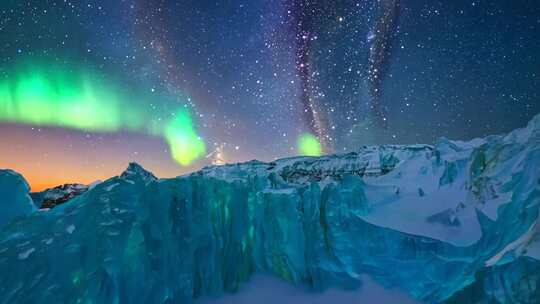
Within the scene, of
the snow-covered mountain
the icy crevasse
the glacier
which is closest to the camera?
the glacier

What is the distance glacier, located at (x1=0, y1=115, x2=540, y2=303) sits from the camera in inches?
343

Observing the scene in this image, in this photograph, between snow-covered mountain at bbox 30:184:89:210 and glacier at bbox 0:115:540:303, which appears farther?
snow-covered mountain at bbox 30:184:89:210

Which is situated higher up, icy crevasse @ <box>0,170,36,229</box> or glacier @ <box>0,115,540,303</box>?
icy crevasse @ <box>0,170,36,229</box>

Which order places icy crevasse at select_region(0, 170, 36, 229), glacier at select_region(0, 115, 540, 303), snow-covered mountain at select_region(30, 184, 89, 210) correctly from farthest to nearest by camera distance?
snow-covered mountain at select_region(30, 184, 89, 210) < icy crevasse at select_region(0, 170, 36, 229) < glacier at select_region(0, 115, 540, 303)

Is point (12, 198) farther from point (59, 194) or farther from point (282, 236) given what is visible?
point (59, 194)

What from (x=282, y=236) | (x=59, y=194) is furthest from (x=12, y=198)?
(x=59, y=194)

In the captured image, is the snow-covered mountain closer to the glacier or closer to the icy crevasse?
the icy crevasse

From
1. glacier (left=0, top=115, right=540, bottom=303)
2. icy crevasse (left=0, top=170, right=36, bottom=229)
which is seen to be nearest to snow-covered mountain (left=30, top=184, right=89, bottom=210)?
icy crevasse (left=0, top=170, right=36, bottom=229)

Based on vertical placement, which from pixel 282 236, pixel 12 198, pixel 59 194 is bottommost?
pixel 282 236

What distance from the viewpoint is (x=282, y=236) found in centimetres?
1459

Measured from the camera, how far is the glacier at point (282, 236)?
28.6 feet

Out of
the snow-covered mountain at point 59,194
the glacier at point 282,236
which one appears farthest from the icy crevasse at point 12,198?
the snow-covered mountain at point 59,194

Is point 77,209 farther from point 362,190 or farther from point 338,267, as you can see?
point 362,190

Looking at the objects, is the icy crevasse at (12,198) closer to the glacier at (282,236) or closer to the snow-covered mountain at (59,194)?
the glacier at (282,236)
